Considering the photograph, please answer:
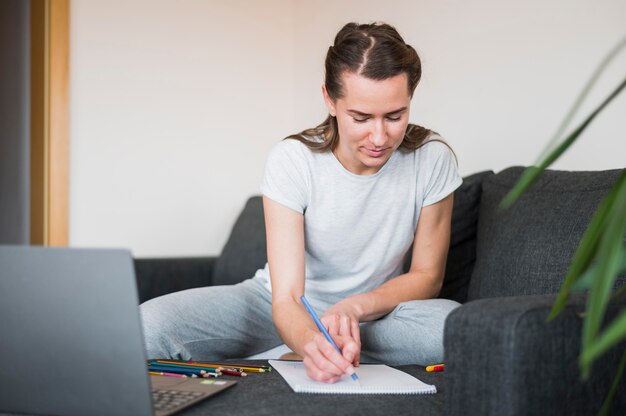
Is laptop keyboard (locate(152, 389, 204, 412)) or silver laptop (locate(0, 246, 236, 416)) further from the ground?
silver laptop (locate(0, 246, 236, 416))

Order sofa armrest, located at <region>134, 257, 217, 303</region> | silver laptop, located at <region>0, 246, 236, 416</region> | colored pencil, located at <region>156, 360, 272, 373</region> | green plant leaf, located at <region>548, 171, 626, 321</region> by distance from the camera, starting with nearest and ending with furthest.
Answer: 1. green plant leaf, located at <region>548, 171, 626, 321</region>
2. silver laptop, located at <region>0, 246, 236, 416</region>
3. colored pencil, located at <region>156, 360, 272, 373</region>
4. sofa armrest, located at <region>134, 257, 217, 303</region>

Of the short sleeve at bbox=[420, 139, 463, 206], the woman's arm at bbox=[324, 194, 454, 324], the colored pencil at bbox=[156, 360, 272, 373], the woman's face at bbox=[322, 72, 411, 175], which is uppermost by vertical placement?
the woman's face at bbox=[322, 72, 411, 175]

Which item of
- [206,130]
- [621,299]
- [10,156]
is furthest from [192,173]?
[621,299]

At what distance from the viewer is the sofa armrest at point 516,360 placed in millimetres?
1084

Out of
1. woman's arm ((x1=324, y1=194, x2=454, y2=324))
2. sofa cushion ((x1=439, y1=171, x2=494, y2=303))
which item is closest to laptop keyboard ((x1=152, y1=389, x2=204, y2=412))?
woman's arm ((x1=324, y1=194, x2=454, y2=324))

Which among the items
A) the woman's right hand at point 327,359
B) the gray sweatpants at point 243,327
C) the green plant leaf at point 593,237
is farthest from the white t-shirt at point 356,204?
the green plant leaf at point 593,237

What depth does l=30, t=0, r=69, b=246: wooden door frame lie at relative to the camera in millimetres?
2895

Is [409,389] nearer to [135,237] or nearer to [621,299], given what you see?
[621,299]

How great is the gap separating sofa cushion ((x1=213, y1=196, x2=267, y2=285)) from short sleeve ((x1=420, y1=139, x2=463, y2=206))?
846 millimetres

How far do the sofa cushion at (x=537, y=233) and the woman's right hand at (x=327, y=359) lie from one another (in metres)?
0.53

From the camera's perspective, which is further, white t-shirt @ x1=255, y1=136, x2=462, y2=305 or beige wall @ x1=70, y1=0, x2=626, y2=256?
beige wall @ x1=70, y1=0, x2=626, y2=256

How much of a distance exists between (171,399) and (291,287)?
55 cm

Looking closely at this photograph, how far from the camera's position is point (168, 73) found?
3143 millimetres

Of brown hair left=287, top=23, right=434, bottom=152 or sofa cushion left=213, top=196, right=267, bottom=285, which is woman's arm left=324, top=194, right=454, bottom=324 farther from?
sofa cushion left=213, top=196, right=267, bottom=285
